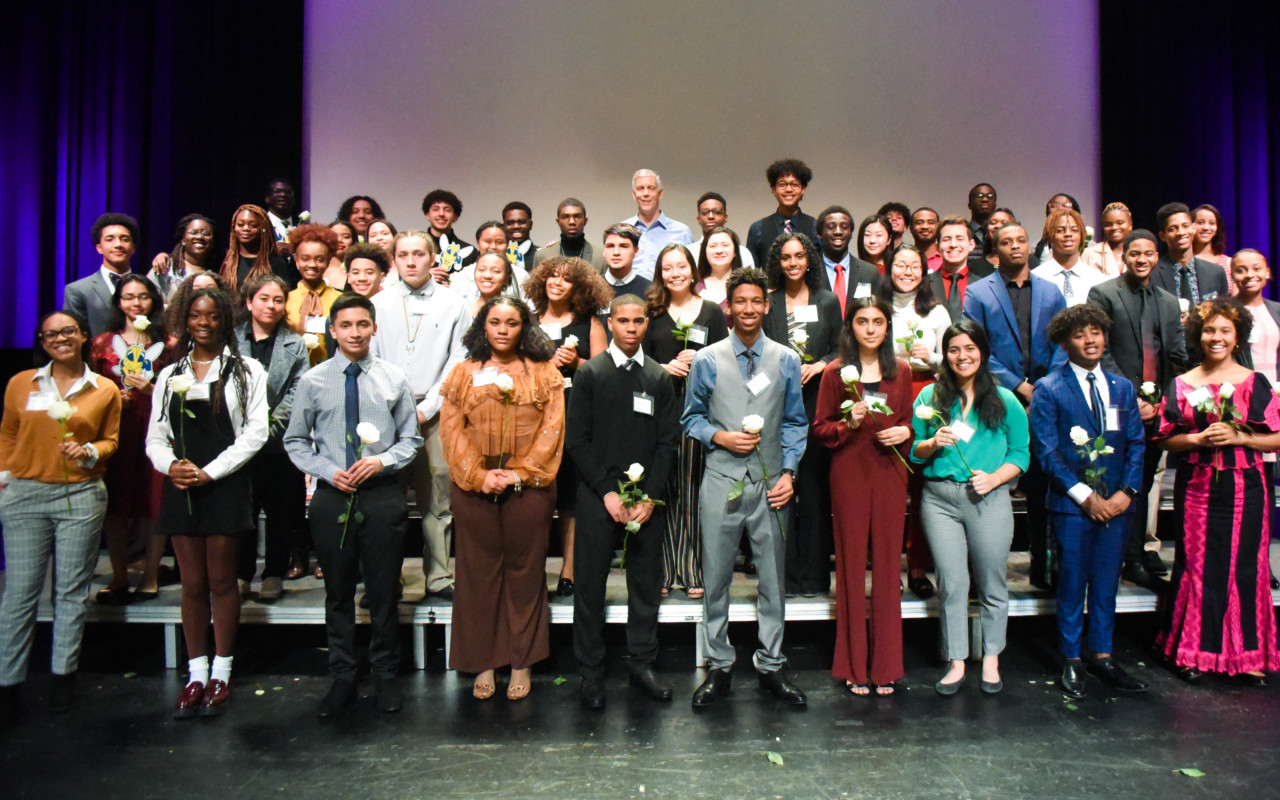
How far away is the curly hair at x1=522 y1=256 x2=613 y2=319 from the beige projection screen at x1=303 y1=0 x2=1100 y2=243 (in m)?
3.32

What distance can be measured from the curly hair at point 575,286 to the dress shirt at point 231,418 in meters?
1.28

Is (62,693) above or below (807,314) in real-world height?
below

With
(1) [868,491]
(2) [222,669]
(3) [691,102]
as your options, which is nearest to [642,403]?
(1) [868,491]

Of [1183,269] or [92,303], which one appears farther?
[1183,269]

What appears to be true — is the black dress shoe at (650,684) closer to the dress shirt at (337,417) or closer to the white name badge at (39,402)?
the dress shirt at (337,417)

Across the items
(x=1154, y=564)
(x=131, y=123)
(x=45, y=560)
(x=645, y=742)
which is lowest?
(x=645, y=742)

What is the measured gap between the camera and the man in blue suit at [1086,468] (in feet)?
11.3

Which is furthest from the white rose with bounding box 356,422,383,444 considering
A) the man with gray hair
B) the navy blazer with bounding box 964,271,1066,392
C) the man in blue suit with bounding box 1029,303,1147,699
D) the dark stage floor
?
the navy blazer with bounding box 964,271,1066,392

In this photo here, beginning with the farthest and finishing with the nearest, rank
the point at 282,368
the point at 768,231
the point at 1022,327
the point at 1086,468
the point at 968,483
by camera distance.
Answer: the point at 768,231 → the point at 1022,327 → the point at 282,368 → the point at 1086,468 → the point at 968,483

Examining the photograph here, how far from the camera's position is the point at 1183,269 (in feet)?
15.2

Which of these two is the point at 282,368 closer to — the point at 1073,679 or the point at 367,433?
the point at 367,433

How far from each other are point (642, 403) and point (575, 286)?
0.88m

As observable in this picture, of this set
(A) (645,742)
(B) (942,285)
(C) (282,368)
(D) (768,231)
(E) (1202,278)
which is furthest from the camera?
(D) (768,231)

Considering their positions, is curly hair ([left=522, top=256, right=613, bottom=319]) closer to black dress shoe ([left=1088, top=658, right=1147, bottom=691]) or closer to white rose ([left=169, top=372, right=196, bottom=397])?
white rose ([left=169, top=372, right=196, bottom=397])
